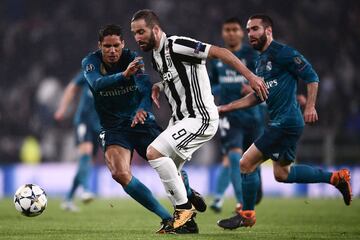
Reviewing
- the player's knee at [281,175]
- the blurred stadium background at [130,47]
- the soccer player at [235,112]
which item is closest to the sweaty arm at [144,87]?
the player's knee at [281,175]

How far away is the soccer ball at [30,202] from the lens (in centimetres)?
833

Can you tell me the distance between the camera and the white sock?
7.40m

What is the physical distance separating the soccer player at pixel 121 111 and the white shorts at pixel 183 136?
0.92 feet

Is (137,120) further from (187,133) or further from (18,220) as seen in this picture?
(18,220)

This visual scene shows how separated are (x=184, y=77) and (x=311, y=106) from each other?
141 cm

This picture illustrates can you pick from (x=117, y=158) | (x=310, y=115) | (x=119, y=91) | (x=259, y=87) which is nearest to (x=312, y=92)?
(x=310, y=115)

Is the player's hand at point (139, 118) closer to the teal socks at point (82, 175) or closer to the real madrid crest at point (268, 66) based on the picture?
the real madrid crest at point (268, 66)

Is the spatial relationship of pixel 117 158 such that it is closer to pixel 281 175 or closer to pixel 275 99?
pixel 275 99

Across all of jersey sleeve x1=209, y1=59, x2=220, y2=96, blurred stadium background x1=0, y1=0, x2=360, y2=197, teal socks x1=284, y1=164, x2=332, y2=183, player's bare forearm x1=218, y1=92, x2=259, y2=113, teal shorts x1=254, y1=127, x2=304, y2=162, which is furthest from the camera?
blurred stadium background x1=0, y1=0, x2=360, y2=197

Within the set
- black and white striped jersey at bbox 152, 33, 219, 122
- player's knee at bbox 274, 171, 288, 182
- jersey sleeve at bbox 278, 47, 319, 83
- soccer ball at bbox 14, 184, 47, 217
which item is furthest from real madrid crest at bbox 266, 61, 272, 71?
soccer ball at bbox 14, 184, 47, 217

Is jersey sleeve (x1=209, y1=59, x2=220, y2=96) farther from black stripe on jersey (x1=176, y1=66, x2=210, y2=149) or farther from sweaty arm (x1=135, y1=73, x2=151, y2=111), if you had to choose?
black stripe on jersey (x1=176, y1=66, x2=210, y2=149)

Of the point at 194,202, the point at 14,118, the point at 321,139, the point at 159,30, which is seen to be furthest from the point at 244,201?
the point at 14,118

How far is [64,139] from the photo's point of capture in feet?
61.1

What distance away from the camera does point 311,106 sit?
26.0 ft
